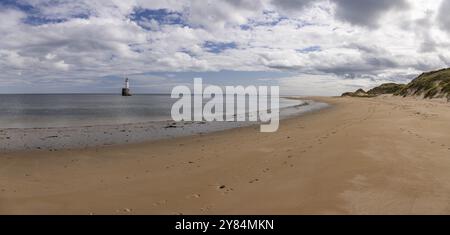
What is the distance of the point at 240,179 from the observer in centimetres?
964

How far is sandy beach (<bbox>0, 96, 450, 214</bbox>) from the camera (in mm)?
7355

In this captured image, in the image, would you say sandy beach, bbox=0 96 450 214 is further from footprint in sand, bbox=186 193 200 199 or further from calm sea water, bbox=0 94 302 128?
calm sea water, bbox=0 94 302 128

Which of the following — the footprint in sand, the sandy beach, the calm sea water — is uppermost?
the calm sea water

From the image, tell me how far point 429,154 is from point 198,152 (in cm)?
860

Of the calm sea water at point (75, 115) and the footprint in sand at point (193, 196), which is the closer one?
the footprint in sand at point (193, 196)

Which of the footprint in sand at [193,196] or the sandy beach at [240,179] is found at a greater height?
the sandy beach at [240,179]

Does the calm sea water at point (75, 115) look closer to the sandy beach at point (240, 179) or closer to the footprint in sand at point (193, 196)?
the sandy beach at point (240, 179)

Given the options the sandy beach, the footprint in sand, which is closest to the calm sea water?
the sandy beach

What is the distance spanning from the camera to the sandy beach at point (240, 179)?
24.1 ft

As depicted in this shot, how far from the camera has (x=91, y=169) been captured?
37.3 feet

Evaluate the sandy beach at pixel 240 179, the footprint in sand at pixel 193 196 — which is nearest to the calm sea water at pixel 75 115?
the sandy beach at pixel 240 179

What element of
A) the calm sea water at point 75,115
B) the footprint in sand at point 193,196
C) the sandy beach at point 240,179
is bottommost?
the footprint in sand at point 193,196
